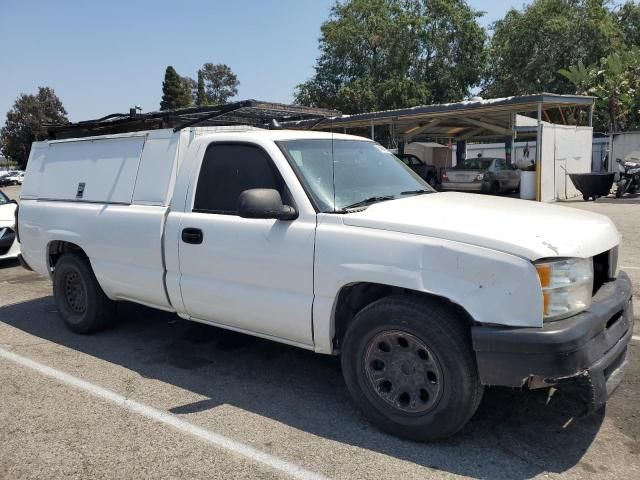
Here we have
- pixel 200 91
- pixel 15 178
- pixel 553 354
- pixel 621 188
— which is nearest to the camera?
pixel 553 354

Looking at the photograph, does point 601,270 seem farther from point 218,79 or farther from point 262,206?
point 218,79

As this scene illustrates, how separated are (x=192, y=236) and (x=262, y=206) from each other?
3.01 feet

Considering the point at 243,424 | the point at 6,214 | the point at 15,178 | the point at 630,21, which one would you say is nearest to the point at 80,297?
the point at 243,424

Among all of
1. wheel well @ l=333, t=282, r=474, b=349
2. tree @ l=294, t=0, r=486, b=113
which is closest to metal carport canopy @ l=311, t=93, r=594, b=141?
wheel well @ l=333, t=282, r=474, b=349

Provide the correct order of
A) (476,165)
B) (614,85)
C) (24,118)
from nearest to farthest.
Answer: (476,165)
(614,85)
(24,118)

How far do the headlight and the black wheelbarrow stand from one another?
635 inches

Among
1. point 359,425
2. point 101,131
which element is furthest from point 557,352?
point 101,131

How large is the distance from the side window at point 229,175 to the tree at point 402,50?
34.5 m

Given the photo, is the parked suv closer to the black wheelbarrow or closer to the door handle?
the black wheelbarrow

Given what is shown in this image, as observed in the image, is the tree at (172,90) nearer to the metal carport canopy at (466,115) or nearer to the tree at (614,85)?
the metal carport canopy at (466,115)

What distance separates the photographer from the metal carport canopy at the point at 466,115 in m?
16.9

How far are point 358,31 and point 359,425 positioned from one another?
3958cm

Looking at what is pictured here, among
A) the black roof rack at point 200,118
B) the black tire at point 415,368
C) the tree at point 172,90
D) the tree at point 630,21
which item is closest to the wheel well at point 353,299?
the black tire at point 415,368

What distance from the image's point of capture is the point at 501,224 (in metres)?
3.12
